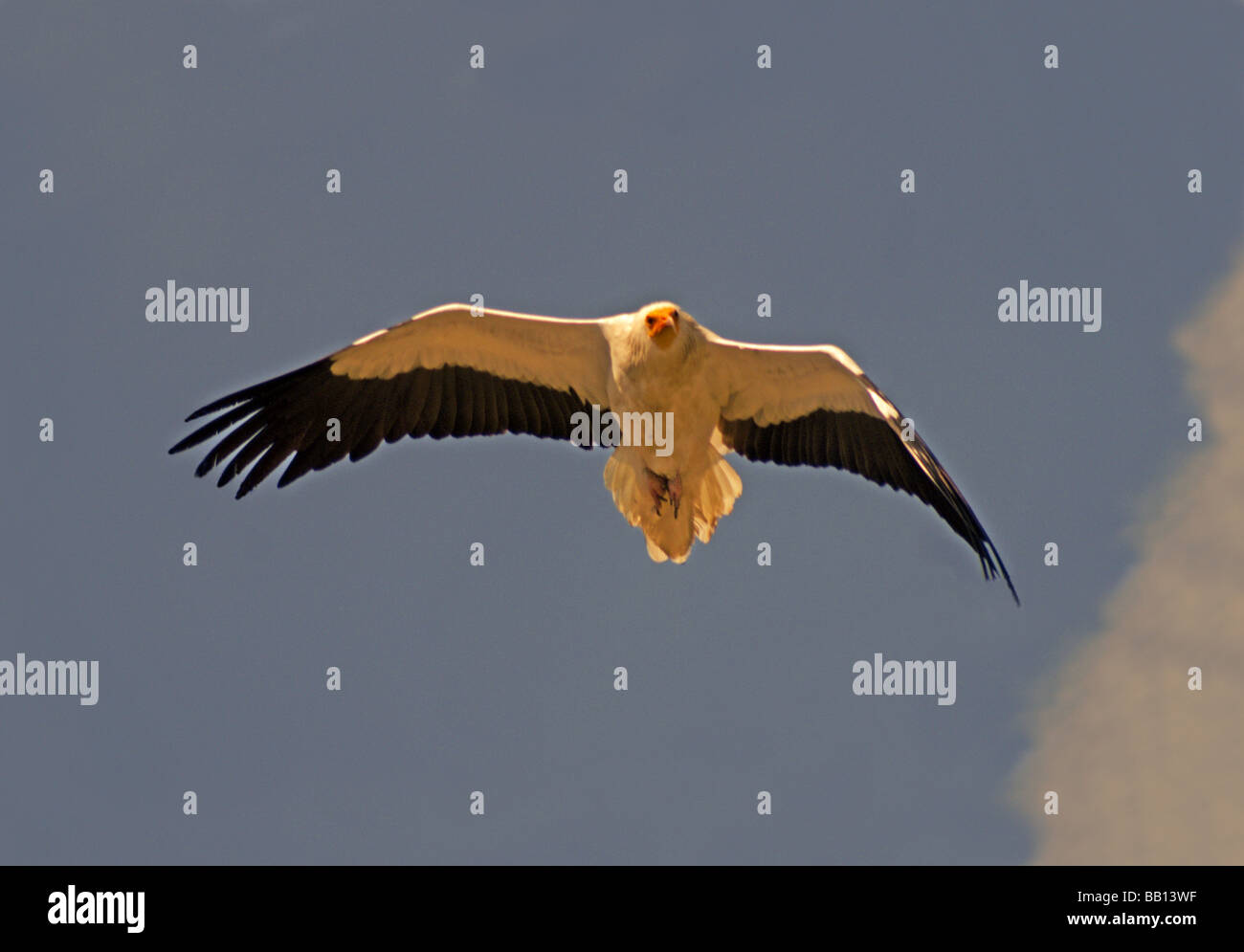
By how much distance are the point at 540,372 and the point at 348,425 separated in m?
1.94

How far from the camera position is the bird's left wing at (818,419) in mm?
15938

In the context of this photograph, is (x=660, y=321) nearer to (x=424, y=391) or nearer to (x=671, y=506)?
(x=671, y=506)

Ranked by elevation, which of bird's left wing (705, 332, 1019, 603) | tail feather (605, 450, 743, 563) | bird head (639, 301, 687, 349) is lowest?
tail feather (605, 450, 743, 563)

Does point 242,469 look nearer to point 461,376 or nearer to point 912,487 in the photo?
point 461,376

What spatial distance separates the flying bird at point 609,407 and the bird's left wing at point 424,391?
1 cm

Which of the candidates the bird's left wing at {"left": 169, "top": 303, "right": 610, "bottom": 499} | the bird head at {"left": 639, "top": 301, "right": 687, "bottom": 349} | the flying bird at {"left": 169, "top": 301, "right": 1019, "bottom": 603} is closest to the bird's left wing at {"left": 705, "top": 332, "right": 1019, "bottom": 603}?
the flying bird at {"left": 169, "top": 301, "right": 1019, "bottom": 603}

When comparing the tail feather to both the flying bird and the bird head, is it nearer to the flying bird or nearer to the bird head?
the flying bird

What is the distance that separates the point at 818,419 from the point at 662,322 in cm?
232

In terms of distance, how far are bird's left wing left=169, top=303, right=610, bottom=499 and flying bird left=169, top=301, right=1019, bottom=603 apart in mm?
13

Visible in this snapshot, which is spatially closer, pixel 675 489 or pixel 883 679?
pixel 675 489

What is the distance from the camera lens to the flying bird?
16.1 m

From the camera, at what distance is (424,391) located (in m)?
16.8
